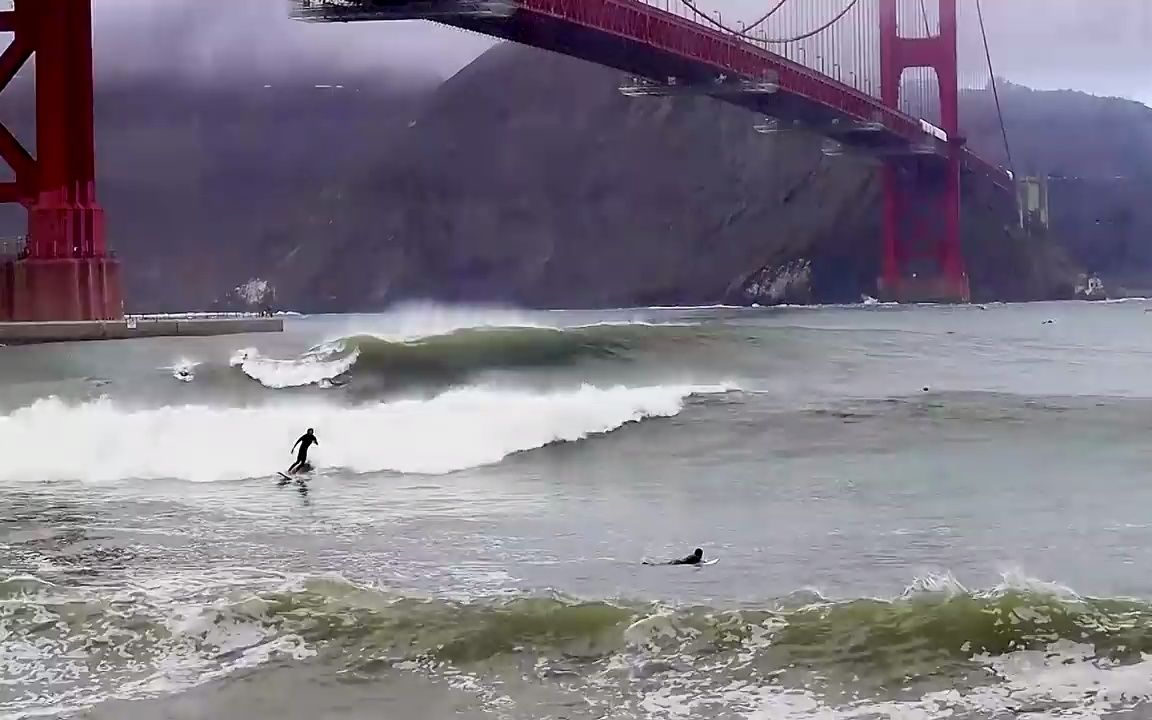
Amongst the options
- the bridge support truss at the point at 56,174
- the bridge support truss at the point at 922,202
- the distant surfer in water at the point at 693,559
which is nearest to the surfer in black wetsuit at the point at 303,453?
the distant surfer in water at the point at 693,559

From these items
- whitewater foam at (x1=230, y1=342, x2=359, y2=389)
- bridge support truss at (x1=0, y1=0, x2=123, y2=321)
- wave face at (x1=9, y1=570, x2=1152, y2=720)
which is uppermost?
bridge support truss at (x1=0, y1=0, x2=123, y2=321)

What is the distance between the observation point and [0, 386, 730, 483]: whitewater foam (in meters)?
14.0

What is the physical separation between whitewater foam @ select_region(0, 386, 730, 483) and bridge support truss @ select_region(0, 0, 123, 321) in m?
16.3

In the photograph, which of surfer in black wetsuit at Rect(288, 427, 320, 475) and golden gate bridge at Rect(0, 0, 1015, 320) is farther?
golden gate bridge at Rect(0, 0, 1015, 320)

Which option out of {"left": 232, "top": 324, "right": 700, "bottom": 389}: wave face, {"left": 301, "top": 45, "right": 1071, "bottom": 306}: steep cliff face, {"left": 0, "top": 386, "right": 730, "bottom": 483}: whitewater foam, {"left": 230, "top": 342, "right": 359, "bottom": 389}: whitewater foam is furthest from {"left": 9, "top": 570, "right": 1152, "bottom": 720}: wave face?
{"left": 301, "top": 45, "right": 1071, "bottom": 306}: steep cliff face

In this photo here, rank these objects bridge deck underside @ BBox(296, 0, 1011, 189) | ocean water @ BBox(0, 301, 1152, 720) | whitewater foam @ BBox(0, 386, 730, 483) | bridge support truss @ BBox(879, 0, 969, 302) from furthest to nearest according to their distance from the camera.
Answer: bridge support truss @ BBox(879, 0, 969, 302) → bridge deck underside @ BBox(296, 0, 1011, 189) → whitewater foam @ BBox(0, 386, 730, 483) → ocean water @ BBox(0, 301, 1152, 720)

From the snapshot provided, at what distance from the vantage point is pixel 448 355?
28.6 metres

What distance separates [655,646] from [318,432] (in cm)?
1048

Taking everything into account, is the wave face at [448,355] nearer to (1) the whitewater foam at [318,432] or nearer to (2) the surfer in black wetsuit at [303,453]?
(1) the whitewater foam at [318,432]

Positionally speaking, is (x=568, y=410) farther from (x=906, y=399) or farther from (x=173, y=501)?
(x=173, y=501)

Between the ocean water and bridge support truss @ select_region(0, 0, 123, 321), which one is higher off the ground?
bridge support truss @ select_region(0, 0, 123, 321)

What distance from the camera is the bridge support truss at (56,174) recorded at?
36.5m

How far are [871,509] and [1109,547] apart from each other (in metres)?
2.01

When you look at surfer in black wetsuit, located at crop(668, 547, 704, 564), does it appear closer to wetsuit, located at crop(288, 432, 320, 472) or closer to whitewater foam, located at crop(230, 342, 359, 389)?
wetsuit, located at crop(288, 432, 320, 472)
